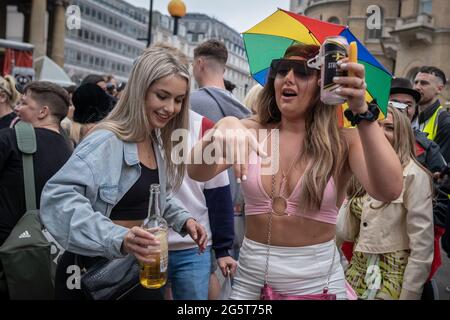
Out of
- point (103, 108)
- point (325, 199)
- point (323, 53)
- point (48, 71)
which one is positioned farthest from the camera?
point (48, 71)

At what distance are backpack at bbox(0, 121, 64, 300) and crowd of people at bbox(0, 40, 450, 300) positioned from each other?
7cm

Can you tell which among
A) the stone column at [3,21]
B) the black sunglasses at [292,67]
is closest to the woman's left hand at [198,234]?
the black sunglasses at [292,67]

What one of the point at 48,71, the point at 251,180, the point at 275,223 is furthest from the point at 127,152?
the point at 48,71

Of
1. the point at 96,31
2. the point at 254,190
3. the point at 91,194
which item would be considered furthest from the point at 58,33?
the point at 96,31

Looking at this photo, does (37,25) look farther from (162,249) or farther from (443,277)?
(162,249)

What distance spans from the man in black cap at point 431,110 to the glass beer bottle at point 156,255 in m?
4.95

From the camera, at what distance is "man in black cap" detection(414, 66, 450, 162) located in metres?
6.21

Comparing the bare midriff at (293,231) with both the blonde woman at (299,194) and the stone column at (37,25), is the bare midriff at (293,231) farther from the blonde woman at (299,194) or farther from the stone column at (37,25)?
the stone column at (37,25)

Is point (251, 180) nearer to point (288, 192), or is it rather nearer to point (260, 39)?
point (288, 192)

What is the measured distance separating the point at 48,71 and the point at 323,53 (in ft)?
63.1

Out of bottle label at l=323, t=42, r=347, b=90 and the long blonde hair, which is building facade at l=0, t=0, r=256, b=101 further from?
bottle label at l=323, t=42, r=347, b=90

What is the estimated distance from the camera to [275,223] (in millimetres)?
2350

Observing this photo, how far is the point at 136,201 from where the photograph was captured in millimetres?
2564

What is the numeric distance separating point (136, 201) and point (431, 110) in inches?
209
